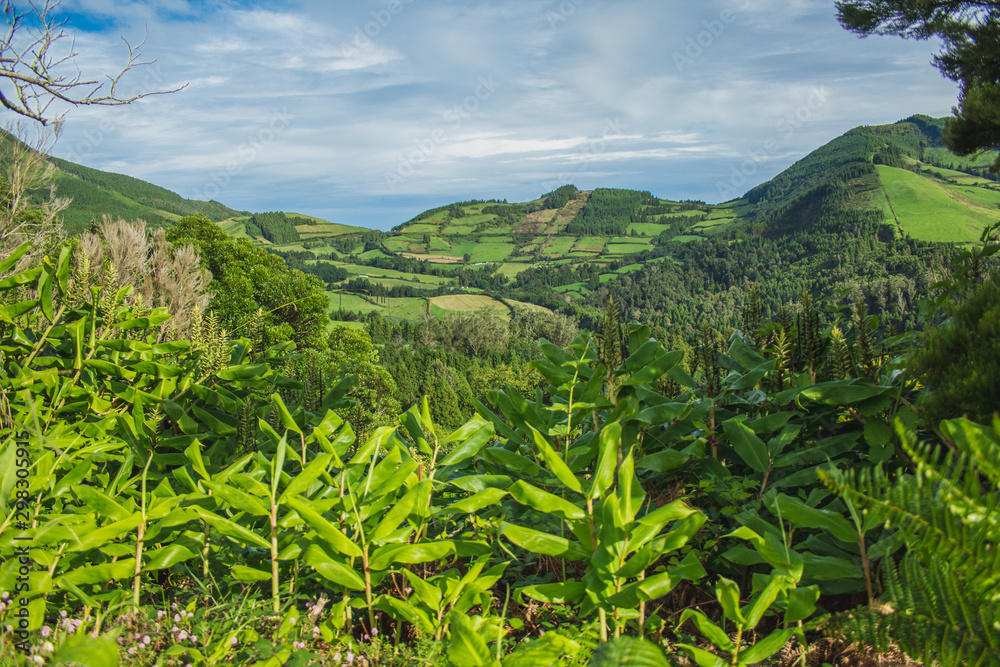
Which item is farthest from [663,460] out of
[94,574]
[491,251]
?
[491,251]

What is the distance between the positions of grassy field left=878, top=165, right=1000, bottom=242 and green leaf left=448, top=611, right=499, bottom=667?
113623 mm

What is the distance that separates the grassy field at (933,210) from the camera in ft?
299

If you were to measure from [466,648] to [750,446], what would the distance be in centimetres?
88

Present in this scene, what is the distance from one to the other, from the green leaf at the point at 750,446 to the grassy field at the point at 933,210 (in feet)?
370

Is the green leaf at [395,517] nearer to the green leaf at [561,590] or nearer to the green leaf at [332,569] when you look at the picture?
the green leaf at [332,569]

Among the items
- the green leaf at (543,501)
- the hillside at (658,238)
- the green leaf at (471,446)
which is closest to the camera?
the green leaf at (543,501)

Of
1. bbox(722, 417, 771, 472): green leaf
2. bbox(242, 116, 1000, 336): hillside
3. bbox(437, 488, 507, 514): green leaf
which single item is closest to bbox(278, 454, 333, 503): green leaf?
bbox(437, 488, 507, 514): green leaf

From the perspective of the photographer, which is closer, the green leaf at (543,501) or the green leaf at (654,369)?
the green leaf at (543,501)

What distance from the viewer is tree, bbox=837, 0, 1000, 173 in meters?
7.36

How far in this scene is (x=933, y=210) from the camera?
98.5 metres

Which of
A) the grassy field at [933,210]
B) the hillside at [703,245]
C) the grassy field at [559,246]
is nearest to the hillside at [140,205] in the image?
the hillside at [703,245]

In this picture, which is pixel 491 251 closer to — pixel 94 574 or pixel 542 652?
pixel 94 574

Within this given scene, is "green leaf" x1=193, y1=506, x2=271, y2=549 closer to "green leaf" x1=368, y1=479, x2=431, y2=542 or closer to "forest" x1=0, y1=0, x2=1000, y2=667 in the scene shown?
"forest" x1=0, y1=0, x2=1000, y2=667

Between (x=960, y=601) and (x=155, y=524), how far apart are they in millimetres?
1313
